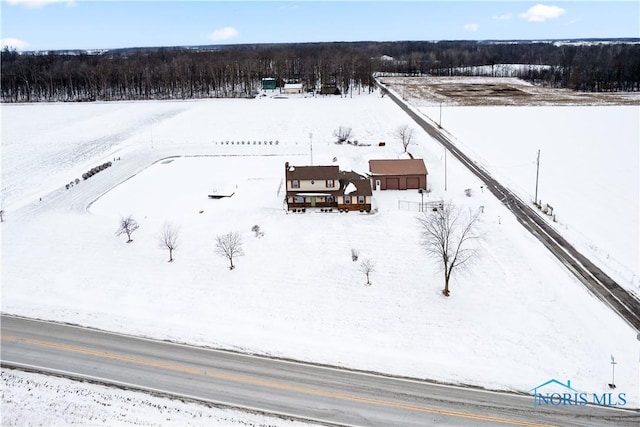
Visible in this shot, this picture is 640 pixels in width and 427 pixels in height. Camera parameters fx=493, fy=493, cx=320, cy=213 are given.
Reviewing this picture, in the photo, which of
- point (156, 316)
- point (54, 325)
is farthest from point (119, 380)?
point (54, 325)

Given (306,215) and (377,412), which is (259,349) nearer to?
(377,412)

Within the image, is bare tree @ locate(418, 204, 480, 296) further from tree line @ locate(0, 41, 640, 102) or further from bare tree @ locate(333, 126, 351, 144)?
tree line @ locate(0, 41, 640, 102)

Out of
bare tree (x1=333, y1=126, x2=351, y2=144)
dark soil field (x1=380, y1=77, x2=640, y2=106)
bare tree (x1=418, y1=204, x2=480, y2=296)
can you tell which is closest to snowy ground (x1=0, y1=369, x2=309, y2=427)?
bare tree (x1=418, y1=204, x2=480, y2=296)

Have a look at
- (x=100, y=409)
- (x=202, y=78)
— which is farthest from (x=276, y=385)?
(x=202, y=78)

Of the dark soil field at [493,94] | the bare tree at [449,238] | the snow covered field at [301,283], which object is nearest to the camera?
the snow covered field at [301,283]

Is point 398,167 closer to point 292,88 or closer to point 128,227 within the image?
point 128,227

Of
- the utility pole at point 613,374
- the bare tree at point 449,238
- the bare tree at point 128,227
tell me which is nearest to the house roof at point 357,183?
the bare tree at point 449,238

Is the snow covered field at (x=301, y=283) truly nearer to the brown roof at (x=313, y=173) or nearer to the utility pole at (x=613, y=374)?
the utility pole at (x=613, y=374)
